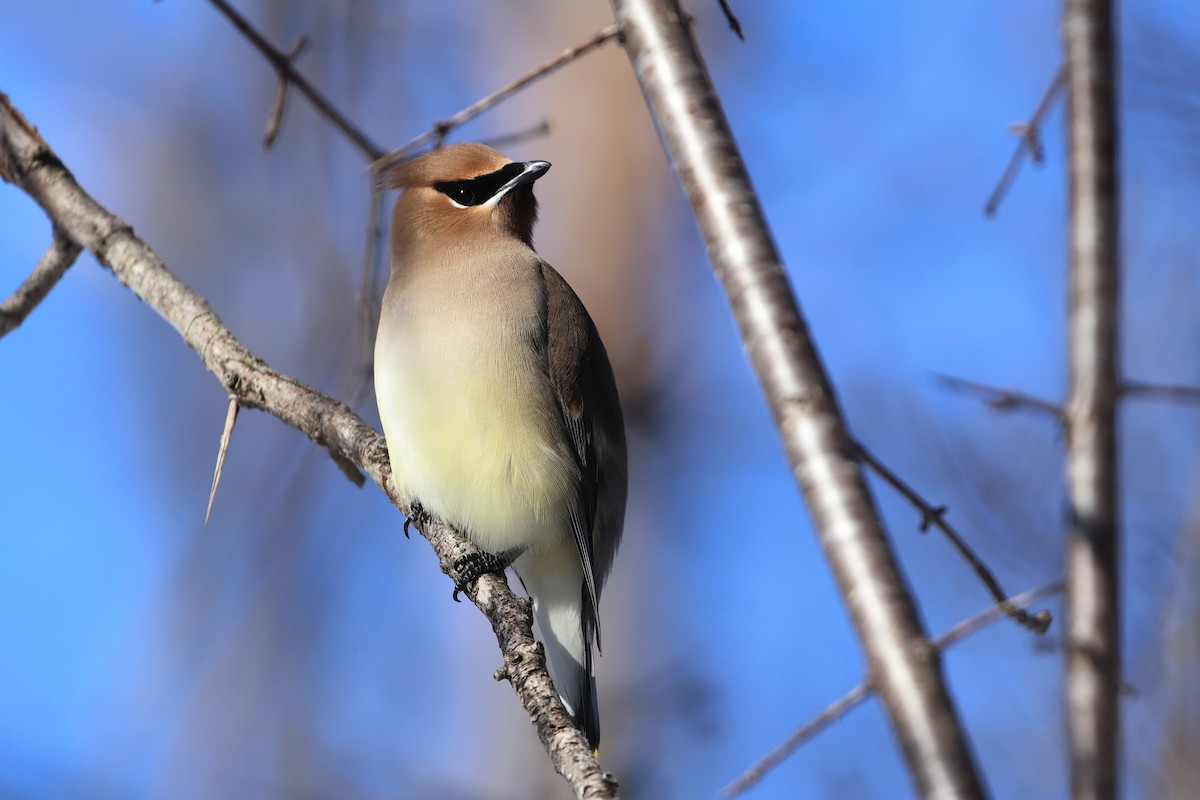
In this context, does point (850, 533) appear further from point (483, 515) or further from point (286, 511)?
point (286, 511)

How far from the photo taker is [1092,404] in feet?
4.19

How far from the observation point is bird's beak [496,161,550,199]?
194 inches

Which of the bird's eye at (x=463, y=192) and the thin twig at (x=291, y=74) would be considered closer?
the thin twig at (x=291, y=74)

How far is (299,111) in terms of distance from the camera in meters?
10.1

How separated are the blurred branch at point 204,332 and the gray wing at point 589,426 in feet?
1.79

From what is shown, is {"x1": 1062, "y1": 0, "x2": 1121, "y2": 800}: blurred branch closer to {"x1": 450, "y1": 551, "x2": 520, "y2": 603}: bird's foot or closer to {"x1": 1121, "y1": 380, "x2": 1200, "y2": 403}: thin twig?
{"x1": 1121, "y1": 380, "x2": 1200, "y2": 403}: thin twig

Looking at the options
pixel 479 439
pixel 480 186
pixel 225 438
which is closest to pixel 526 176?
pixel 480 186

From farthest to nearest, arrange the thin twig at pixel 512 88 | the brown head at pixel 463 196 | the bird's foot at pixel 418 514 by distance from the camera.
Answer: the brown head at pixel 463 196, the bird's foot at pixel 418 514, the thin twig at pixel 512 88

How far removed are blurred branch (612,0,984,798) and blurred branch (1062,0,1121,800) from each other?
0.12 metres

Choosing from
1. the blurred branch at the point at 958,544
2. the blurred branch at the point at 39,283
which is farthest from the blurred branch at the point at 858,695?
the blurred branch at the point at 39,283

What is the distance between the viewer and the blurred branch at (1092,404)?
118cm

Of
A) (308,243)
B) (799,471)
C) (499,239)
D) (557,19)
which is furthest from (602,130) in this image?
(799,471)

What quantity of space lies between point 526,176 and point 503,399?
1055 mm

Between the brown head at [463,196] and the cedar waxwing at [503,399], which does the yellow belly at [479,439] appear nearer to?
the cedar waxwing at [503,399]
